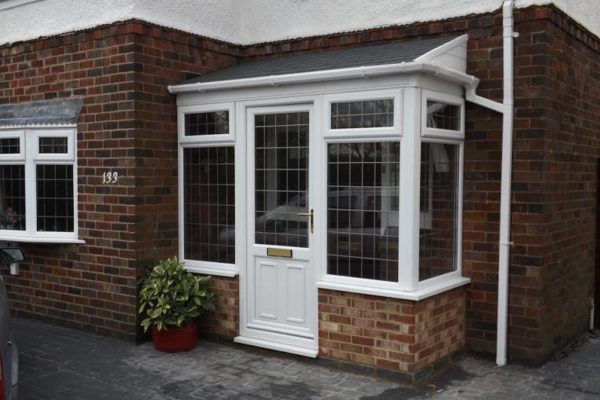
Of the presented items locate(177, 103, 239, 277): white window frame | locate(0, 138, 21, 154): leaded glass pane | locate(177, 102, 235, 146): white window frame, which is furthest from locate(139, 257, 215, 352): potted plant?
locate(0, 138, 21, 154): leaded glass pane

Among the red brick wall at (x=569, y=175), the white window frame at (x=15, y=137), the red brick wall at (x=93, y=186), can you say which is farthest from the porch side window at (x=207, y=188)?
the red brick wall at (x=569, y=175)

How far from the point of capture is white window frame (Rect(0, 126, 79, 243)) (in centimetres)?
711

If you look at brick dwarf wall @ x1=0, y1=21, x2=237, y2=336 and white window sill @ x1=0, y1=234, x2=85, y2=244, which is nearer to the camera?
brick dwarf wall @ x1=0, y1=21, x2=237, y2=336

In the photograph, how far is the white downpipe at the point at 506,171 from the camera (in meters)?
5.84

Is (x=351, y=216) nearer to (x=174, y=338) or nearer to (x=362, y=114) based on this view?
(x=362, y=114)

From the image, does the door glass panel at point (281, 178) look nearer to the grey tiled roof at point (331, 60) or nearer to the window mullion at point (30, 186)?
the grey tiled roof at point (331, 60)

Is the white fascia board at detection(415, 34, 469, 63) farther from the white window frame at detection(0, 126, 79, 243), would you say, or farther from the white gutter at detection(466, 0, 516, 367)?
the white window frame at detection(0, 126, 79, 243)

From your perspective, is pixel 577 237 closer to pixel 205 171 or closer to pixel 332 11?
pixel 332 11

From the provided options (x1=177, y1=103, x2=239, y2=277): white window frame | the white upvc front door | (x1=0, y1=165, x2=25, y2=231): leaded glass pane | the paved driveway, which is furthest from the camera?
(x1=0, y1=165, x2=25, y2=231): leaded glass pane

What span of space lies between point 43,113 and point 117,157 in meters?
1.29

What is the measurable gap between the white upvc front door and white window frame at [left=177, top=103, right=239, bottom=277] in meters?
0.21

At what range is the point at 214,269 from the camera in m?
6.76

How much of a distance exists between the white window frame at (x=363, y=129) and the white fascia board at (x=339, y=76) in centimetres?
16

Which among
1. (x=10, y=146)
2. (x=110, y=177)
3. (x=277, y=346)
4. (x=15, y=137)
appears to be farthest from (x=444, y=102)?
(x=10, y=146)
